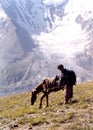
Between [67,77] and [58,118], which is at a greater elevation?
[67,77]

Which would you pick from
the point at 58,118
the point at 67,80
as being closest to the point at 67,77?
the point at 67,80

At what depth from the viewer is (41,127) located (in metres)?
23.2

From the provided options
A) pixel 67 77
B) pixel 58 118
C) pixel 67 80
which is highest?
pixel 67 77

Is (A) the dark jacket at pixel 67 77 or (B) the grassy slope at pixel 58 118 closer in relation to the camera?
(B) the grassy slope at pixel 58 118

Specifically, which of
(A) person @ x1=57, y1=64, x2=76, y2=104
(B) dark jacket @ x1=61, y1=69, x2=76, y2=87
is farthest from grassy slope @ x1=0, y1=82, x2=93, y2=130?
(B) dark jacket @ x1=61, y1=69, x2=76, y2=87

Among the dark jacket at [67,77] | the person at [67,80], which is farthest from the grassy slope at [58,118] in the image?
the dark jacket at [67,77]

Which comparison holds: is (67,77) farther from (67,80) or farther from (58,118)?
(58,118)

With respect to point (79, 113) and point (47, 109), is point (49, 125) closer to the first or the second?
point (79, 113)

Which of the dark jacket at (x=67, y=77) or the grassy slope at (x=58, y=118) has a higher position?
the dark jacket at (x=67, y=77)

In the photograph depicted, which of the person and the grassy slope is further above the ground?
the person

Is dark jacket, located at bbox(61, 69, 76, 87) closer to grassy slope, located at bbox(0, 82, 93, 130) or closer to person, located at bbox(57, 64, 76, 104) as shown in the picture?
person, located at bbox(57, 64, 76, 104)

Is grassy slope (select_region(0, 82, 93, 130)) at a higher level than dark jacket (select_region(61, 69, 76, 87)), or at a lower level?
lower

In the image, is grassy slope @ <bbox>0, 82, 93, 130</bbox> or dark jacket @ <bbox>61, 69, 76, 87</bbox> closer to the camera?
grassy slope @ <bbox>0, 82, 93, 130</bbox>

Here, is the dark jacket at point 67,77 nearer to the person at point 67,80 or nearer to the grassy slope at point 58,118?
the person at point 67,80
